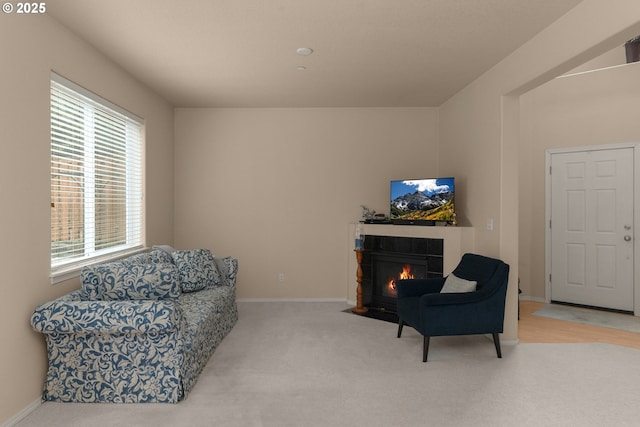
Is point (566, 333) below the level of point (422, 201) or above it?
below

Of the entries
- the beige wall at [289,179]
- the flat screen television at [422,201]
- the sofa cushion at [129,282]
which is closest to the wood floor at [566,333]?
the flat screen television at [422,201]

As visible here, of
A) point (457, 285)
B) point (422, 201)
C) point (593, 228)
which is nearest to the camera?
point (457, 285)

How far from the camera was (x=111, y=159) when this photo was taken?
154 inches

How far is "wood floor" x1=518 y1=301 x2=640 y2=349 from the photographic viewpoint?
4.05 m

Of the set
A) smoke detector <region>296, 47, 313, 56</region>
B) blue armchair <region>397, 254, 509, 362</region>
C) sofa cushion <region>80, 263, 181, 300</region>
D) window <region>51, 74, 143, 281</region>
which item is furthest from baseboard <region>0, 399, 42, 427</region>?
smoke detector <region>296, 47, 313, 56</region>

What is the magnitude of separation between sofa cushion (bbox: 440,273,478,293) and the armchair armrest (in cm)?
13

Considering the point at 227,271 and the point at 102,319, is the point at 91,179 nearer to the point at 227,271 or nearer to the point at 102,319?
the point at 102,319

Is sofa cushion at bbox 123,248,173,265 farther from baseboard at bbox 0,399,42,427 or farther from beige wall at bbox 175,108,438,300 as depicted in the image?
beige wall at bbox 175,108,438,300

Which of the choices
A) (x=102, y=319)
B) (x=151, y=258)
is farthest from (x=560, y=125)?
(x=102, y=319)

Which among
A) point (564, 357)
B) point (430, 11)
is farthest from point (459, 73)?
point (564, 357)

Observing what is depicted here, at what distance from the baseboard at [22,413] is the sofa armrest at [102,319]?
0.46m

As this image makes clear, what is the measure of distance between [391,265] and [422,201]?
2.92 ft

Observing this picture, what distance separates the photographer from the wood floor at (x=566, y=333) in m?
4.05

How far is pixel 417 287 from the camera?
405cm
